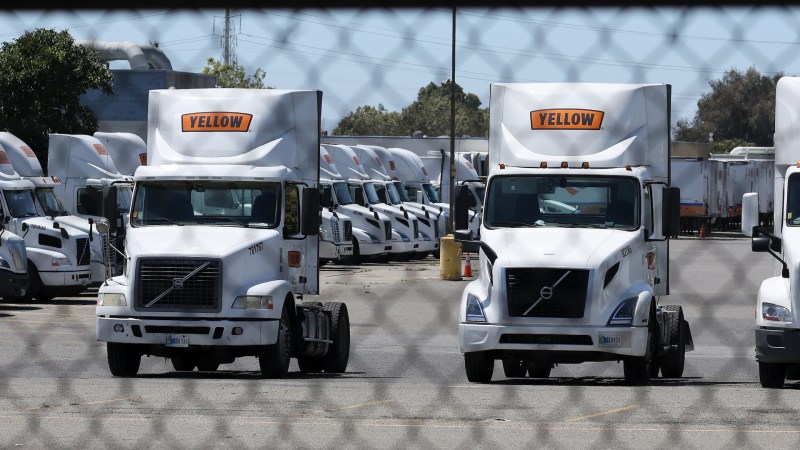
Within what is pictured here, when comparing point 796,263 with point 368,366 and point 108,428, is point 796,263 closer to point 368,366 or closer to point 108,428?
point 368,366

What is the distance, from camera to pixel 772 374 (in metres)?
12.8

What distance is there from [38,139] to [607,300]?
22.4 m

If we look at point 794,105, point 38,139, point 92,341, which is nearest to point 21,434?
point 794,105

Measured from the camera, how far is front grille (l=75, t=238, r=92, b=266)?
80.4 feet

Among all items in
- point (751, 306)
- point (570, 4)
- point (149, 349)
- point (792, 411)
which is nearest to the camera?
point (570, 4)

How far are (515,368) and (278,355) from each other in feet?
8.41

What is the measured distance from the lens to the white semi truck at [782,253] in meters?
12.4

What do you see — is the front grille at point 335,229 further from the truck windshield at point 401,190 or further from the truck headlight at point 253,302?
the truck headlight at point 253,302

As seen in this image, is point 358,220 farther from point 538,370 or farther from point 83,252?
point 538,370

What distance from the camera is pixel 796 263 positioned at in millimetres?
12430

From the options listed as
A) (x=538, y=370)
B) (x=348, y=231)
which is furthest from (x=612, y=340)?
(x=348, y=231)

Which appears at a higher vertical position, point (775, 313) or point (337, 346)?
point (775, 313)

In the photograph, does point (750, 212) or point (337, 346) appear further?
A: point (337, 346)

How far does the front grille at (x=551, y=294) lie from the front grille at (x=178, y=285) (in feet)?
9.25
